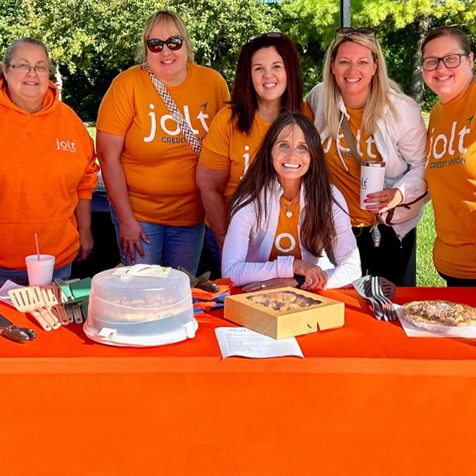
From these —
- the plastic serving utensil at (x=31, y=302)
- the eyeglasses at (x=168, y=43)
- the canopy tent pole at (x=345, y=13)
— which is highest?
the canopy tent pole at (x=345, y=13)

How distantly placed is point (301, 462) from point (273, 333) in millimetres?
381

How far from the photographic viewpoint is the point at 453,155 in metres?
2.72

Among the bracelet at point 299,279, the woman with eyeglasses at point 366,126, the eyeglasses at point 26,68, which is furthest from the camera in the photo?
the woman with eyeglasses at point 366,126

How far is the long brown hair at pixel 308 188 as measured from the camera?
2781 millimetres

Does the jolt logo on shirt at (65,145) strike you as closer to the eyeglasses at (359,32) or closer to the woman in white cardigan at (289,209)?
the woman in white cardigan at (289,209)

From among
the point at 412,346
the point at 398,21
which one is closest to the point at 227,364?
the point at 412,346

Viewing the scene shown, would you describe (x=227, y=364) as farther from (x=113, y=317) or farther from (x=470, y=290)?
(x=470, y=290)

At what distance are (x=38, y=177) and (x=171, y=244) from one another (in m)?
0.83

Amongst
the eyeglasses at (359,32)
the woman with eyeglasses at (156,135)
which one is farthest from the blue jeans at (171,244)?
the eyeglasses at (359,32)

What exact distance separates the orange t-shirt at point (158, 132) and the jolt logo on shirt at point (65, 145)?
223 mm

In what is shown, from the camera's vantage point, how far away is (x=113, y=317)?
6.46 ft

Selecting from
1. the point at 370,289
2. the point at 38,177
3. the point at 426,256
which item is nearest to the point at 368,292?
the point at 370,289

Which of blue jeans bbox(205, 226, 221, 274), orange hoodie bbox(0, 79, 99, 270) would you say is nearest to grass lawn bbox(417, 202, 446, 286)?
blue jeans bbox(205, 226, 221, 274)

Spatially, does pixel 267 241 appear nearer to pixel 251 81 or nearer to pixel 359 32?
pixel 251 81
